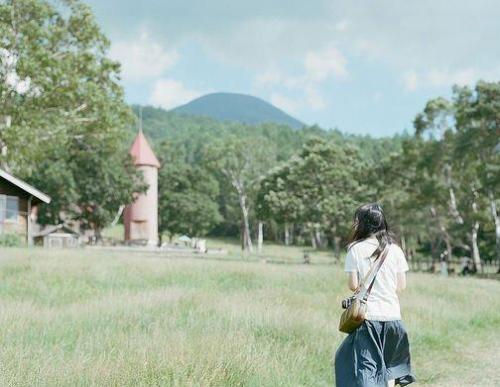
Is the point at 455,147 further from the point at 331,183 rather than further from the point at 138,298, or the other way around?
the point at 138,298

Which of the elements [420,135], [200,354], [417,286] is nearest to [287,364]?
[200,354]

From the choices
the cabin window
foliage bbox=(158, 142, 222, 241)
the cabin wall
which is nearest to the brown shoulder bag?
the cabin wall

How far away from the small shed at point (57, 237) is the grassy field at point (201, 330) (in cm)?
4088

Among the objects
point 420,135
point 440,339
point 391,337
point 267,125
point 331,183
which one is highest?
point 267,125

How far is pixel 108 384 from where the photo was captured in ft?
18.2

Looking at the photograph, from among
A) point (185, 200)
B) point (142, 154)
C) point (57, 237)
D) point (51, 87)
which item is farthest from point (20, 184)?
point (185, 200)

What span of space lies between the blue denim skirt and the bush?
105ft

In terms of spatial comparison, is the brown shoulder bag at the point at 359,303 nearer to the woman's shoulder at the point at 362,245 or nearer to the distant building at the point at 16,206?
the woman's shoulder at the point at 362,245

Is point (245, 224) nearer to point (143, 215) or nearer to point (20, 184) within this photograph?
point (143, 215)

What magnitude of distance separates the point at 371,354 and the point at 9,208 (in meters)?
36.0

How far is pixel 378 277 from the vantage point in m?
5.26

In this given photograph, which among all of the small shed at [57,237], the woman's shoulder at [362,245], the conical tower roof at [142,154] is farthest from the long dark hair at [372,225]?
the conical tower roof at [142,154]

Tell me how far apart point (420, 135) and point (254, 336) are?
121 feet

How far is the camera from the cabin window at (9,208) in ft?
121
